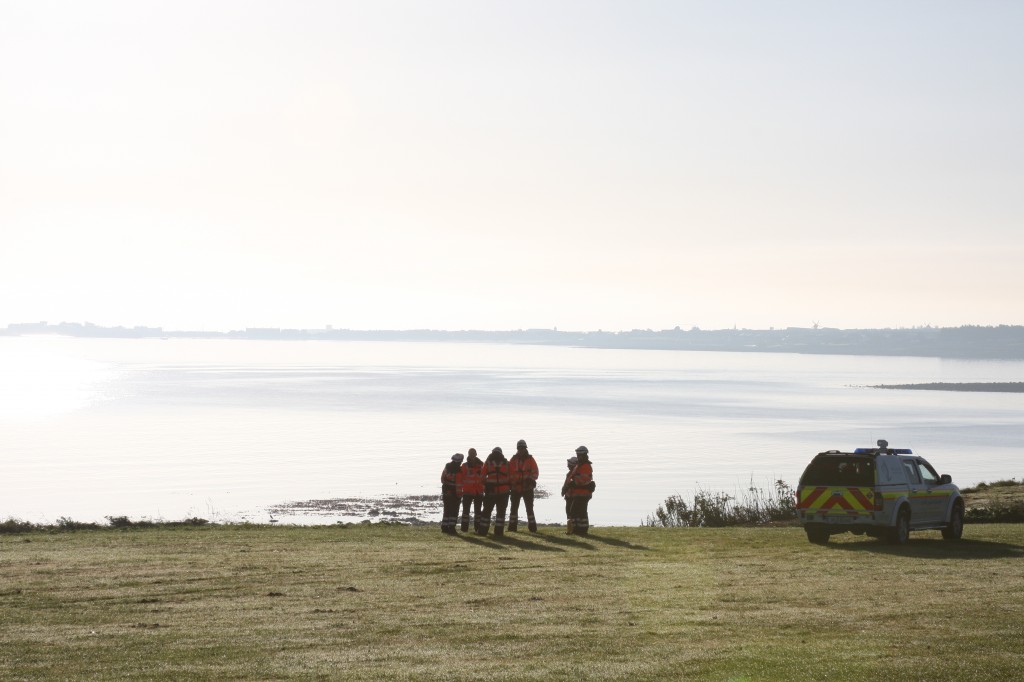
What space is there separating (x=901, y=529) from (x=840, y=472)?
1.72 meters

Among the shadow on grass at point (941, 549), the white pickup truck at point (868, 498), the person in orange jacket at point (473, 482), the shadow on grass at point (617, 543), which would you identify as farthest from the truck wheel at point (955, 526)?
the person in orange jacket at point (473, 482)

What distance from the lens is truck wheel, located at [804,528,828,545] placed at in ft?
80.7

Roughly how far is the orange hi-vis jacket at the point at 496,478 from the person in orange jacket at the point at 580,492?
155cm

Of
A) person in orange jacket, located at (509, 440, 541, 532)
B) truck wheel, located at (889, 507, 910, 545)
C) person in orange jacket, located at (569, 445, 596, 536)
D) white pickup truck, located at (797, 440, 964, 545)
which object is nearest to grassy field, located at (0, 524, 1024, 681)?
truck wheel, located at (889, 507, 910, 545)

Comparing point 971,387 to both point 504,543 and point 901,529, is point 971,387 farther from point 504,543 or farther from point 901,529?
point 504,543

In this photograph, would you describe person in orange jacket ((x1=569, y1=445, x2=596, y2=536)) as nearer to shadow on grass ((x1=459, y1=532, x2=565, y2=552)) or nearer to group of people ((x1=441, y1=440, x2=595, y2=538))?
group of people ((x1=441, y1=440, x2=595, y2=538))

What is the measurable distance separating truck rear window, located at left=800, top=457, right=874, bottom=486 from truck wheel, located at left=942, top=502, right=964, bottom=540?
2.86 metres

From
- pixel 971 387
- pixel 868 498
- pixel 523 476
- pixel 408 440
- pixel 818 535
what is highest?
pixel 971 387

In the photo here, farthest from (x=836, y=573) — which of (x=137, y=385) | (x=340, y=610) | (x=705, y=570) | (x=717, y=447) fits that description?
(x=137, y=385)

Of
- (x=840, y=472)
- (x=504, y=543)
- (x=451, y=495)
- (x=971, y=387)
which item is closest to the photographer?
(x=840, y=472)

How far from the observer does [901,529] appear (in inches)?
954

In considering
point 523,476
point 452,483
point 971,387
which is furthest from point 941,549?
point 971,387

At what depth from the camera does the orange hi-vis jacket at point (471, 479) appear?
89.8 ft

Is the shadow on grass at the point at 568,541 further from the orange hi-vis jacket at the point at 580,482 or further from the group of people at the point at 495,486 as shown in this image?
the orange hi-vis jacket at the point at 580,482
